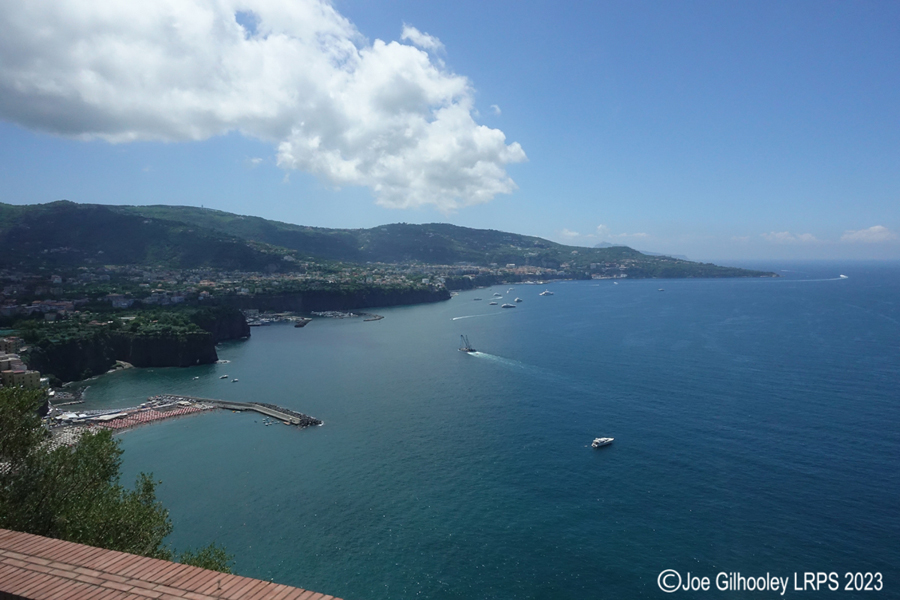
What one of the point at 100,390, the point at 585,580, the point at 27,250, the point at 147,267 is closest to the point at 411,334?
the point at 100,390

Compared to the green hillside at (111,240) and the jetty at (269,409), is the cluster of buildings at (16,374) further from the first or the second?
the green hillside at (111,240)

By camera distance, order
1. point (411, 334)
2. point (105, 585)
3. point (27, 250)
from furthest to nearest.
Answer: point (27, 250)
point (411, 334)
point (105, 585)

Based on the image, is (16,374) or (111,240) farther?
(111,240)

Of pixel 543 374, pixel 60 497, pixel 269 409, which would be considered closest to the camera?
pixel 60 497

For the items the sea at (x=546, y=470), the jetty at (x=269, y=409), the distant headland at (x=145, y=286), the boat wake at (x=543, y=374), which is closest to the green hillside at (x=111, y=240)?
the distant headland at (x=145, y=286)

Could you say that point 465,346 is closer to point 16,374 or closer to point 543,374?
point 543,374

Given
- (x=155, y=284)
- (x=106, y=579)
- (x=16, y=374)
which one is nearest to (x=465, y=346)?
(x=16, y=374)

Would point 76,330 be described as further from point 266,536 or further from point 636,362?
point 636,362
